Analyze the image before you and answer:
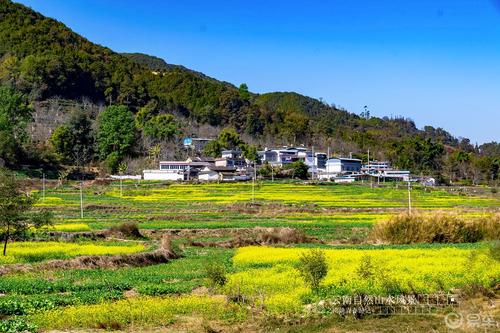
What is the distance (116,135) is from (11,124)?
19.7m

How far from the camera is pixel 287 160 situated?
12056 cm

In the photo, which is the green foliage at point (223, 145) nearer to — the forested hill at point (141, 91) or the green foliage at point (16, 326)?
the forested hill at point (141, 91)

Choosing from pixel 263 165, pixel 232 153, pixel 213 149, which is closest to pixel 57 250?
pixel 263 165

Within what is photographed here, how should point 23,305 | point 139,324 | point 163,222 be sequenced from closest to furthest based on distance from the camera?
point 139,324 → point 23,305 → point 163,222

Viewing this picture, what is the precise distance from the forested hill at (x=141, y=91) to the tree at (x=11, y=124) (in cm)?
3149

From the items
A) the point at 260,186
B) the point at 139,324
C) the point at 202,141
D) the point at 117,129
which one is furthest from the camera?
the point at 202,141

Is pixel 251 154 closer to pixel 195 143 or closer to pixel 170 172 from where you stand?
pixel 195 143

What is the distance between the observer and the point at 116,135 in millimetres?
101062

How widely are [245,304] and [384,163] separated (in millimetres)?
114670

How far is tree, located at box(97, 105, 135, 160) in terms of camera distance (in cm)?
10088

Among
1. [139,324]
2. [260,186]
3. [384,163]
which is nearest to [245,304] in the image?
[139,324]

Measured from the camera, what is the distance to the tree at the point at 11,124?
80.5 m

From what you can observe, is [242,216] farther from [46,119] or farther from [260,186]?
[46,119]

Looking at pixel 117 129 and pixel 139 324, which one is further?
pixel 117 129
